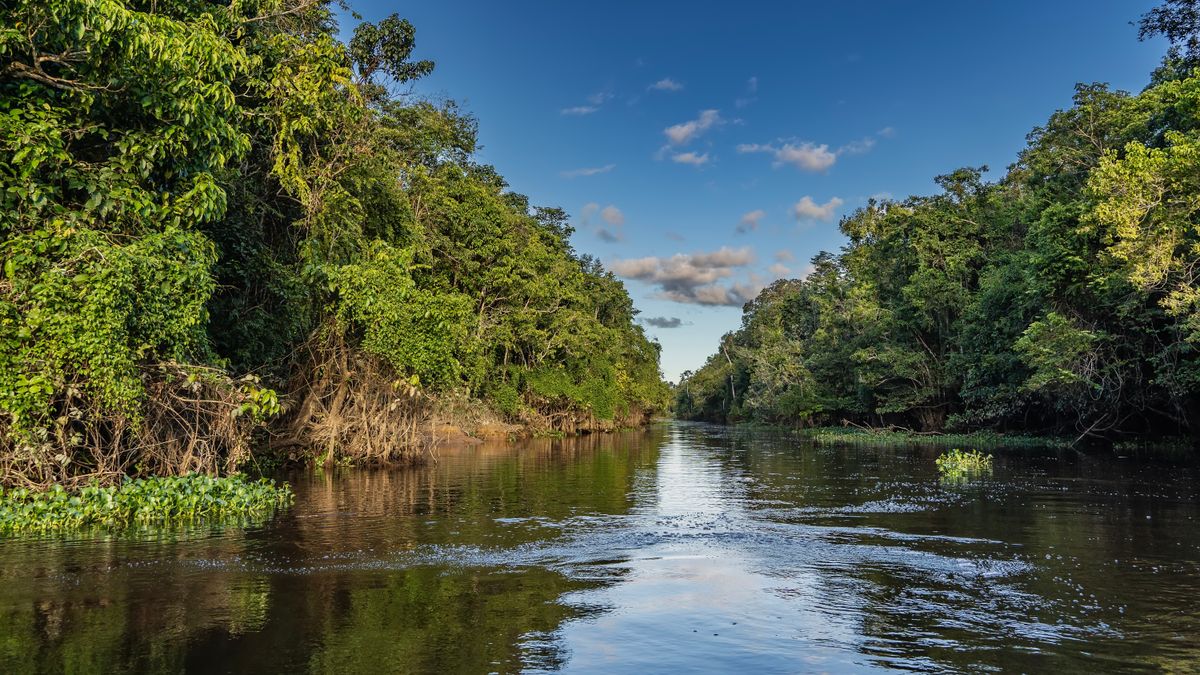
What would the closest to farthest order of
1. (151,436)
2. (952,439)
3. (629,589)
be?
(629,589) → (151,436) → (952,439)

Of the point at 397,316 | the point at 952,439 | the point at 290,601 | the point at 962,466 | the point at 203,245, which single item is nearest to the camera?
the point at 290,601

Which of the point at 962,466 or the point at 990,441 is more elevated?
the point at 962,466

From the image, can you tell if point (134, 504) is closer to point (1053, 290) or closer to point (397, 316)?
point (397, 316)

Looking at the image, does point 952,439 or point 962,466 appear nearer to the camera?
point 962,466

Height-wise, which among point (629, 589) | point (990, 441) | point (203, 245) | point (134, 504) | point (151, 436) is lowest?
point (990, 441)

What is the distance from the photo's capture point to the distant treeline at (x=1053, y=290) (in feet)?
77.0

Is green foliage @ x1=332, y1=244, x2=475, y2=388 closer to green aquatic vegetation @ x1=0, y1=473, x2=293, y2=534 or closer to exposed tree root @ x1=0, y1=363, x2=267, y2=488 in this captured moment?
exposed tree root @ x1=0, y1=363, x2=267, y2=488

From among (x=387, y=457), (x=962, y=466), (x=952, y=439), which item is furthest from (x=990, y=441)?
(x=387, y=457)

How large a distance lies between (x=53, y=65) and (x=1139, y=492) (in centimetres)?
2487

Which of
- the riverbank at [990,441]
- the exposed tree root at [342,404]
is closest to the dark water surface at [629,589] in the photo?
the exposed tree root at [342,404]

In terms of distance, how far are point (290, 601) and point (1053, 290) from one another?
31259mm

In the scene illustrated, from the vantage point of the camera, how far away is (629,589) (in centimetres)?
926

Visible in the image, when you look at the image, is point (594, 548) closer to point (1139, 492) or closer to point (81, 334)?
point (81, 334)

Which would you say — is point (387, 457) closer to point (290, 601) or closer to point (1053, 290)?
point (290, 601)
